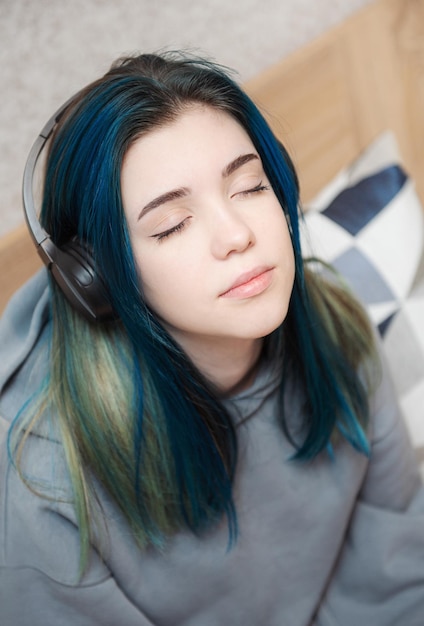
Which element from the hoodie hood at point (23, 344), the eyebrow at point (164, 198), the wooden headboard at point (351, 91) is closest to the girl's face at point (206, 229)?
the eyebrow at point (164, 198)

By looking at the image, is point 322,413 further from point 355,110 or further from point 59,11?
point 355,110

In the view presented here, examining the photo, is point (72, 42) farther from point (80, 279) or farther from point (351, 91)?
point (351, 91)

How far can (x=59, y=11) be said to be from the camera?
3.62 feet

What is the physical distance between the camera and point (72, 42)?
1.13 m

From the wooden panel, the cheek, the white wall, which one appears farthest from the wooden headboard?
the cheek

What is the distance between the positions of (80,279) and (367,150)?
0.88 m

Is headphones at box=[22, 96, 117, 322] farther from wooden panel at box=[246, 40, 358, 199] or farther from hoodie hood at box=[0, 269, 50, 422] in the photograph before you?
wooden panel at box=[246, 40, 358, 199]

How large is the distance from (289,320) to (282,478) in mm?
201

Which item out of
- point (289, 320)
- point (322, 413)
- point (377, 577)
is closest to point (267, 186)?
point (289, 320)

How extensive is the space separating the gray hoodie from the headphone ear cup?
0.42ft

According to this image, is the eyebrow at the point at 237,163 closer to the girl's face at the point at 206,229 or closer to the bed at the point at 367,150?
the girl's face at the point at 206,229

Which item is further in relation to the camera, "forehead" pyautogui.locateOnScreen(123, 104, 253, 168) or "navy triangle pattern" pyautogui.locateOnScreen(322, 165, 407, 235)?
"navy triangle pattern" pyautogui.locateOnScreen(322, 165, 407, 235)

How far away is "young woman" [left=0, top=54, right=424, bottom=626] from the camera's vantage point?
30.0 inches

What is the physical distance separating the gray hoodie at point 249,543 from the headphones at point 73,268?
0.13 metres
